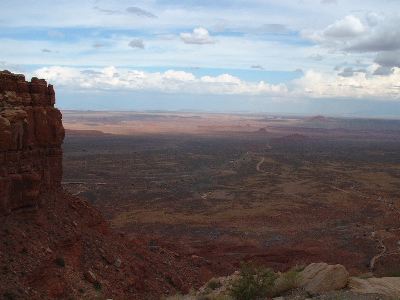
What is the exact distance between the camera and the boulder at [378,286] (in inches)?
501

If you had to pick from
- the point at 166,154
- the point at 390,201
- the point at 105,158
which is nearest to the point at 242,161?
the point at 166,154

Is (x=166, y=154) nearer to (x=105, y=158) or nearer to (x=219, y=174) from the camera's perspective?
(x=105, y=158)

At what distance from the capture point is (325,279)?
13336 millimetres

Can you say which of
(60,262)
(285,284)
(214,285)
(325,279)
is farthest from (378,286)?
(60,262)

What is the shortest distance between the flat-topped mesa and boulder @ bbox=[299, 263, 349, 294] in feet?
33.8

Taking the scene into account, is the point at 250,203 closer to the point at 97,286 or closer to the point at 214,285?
the point at 214,285

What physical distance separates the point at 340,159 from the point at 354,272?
69.9m

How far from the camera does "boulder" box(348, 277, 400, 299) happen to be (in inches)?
501

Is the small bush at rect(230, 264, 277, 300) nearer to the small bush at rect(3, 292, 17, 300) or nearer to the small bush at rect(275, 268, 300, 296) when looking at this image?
the small bush at rect(275, 268, 300, 296)

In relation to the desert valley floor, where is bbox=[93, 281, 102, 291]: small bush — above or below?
above

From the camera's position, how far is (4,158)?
1686 cm

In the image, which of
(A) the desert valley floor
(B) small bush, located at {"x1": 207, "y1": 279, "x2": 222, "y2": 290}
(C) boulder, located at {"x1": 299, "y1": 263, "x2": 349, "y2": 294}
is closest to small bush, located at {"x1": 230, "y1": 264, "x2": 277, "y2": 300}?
(C) boulder, located at {"x1": 299, "y1": 263, "x2": 349, "y2": 294}

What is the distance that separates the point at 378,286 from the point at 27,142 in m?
13.2

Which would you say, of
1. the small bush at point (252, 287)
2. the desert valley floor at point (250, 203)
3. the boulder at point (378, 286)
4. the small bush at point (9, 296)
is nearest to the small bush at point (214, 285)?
the small bush at point (252, 287)
